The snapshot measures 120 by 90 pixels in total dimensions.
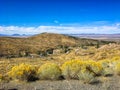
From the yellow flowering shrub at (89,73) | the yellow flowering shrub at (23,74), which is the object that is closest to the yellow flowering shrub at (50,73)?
the yellow flowering shrub at (23,74)

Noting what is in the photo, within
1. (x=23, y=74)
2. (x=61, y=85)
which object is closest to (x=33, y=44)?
(x=23, y=74)

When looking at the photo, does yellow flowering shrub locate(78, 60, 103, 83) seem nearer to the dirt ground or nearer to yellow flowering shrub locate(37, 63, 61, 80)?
the dirt ground

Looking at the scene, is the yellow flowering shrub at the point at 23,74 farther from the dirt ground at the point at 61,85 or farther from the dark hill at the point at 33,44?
the dark hill at the point at 33,44

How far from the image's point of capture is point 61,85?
14.4 metres

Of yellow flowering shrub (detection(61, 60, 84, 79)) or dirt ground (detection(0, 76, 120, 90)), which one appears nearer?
dirt ground (detection(0, 76, 120, 90))

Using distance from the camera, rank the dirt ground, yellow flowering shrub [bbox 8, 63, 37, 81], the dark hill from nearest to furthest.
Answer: the dirt ground → yellow flowering shrub [bbox 8, 63, 37, 81] → the dark hill

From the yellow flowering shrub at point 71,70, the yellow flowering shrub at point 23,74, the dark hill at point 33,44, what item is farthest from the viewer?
the dark hill at point 33,44

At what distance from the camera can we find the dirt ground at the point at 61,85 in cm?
1362

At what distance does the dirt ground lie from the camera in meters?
13.6

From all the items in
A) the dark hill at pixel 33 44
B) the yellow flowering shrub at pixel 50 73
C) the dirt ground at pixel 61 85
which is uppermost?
the yellow flowering shrub at pixel 50 73

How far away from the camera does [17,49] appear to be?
72.3 meters

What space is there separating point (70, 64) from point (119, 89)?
15.6 ft

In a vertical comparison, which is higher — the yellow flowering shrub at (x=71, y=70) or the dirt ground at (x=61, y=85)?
the yellow flowering shrub at (x=71, y=70)

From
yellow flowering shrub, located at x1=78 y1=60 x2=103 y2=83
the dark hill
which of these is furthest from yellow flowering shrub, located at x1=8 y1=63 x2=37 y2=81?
the dark hill
